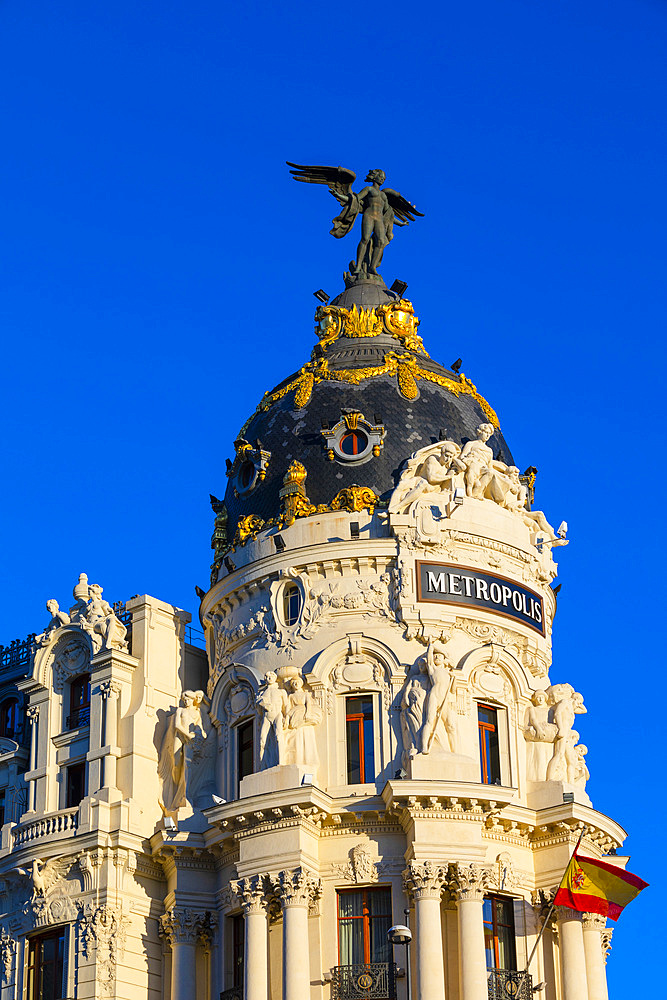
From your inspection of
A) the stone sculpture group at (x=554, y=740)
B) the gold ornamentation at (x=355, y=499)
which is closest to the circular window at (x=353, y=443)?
the gold ornamentation at (x=355, y=499)

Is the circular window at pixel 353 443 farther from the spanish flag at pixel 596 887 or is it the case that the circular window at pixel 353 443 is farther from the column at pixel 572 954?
the column at pixel 572 954

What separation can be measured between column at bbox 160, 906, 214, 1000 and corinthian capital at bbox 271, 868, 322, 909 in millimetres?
3959

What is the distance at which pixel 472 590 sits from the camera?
54938mm

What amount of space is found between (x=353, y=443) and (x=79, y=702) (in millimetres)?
11890

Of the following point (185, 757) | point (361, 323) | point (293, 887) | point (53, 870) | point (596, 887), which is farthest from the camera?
point (361, 323)

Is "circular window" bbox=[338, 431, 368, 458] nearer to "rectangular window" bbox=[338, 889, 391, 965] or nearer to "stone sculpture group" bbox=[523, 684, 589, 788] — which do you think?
"stone sculpture group" bbox=[523, 684, 589, 788]

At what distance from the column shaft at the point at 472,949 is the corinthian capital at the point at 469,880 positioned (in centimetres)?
4

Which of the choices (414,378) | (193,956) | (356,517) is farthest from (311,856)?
(414,378)

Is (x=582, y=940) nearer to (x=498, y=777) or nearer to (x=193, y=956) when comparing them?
(x=498, y=777)

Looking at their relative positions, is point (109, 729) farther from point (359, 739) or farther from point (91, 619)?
point (359, 739)

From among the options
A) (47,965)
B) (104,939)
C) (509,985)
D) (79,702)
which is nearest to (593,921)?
(509,985)

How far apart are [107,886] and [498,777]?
11.6 m

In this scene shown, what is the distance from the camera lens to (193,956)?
53.6 m

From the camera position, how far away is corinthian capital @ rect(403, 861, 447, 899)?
4981 centimetres
